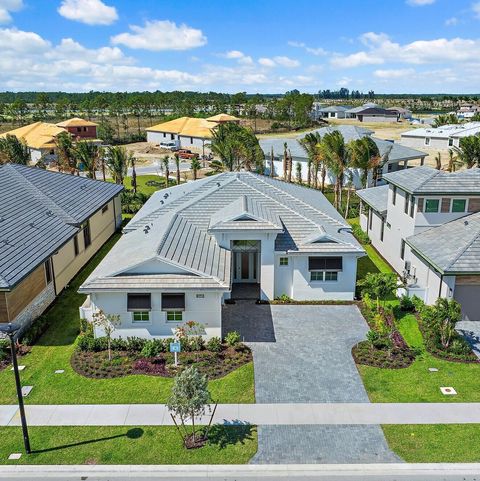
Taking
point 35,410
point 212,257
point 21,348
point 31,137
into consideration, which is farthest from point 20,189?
point 31,137

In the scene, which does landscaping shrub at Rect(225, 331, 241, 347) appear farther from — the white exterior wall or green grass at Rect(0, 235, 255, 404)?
green grass at Rect(0, 235, 255, 404)

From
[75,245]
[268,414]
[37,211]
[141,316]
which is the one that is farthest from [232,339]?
[37,211]

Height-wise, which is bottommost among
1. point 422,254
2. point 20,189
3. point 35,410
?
point 35,410

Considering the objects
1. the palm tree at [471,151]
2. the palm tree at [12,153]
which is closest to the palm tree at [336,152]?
the palm tree at [471,151]

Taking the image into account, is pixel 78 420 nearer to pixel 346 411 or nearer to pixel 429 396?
pixel 346 411

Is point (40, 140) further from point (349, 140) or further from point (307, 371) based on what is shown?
point (307, 371)

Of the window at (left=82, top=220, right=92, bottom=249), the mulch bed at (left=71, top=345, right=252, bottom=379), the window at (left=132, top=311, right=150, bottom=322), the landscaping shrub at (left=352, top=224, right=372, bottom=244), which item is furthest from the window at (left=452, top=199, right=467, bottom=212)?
the window at (left=82, top=220, right=92, bottom=249)

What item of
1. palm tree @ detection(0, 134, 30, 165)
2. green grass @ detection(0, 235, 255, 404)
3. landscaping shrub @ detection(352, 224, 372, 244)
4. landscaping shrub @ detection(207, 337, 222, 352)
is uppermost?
palm tree @ detection(0, 134, 30, 165)

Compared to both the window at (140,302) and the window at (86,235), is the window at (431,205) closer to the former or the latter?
the window at (140,302)
